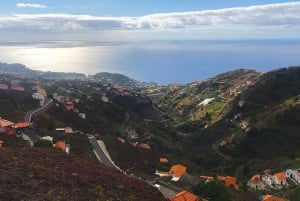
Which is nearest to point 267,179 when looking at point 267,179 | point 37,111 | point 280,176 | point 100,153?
point 267,179

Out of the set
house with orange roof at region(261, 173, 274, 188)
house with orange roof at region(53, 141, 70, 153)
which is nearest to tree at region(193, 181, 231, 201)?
house with orange roof at region(53, 141, 70, 153)

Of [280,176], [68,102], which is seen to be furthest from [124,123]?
[280,176]

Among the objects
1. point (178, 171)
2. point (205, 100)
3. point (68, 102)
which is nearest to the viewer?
point (178, 171)

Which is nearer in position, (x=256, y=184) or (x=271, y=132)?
(x=256, y=184)

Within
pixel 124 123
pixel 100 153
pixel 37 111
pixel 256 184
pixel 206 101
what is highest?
pixel 100 153

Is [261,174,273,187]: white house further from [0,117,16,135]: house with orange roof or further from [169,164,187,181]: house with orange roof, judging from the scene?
[0,117,16,135]: house with orange roof

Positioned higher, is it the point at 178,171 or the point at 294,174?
the point at 178,171

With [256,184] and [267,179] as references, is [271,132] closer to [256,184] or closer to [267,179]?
[267,179]

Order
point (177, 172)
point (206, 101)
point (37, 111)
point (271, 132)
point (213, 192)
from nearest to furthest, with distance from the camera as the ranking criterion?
point (213, 192), point (177, 172), point (37, 111), point (271, 132), point (206, 101)
